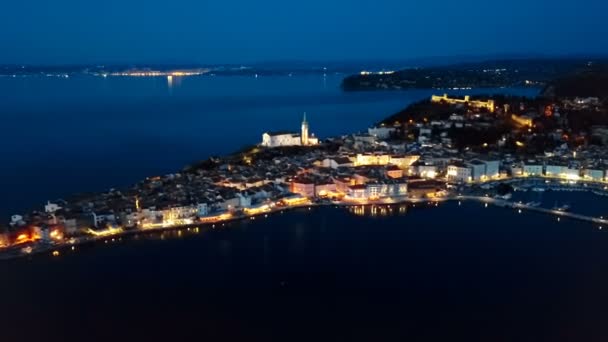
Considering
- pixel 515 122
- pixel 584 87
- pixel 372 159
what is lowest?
pixel 372 159

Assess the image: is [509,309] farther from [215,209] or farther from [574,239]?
[215,209]

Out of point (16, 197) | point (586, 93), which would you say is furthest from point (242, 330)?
point (586, 93)

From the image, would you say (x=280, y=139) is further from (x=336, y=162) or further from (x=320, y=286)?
(x=320, y=286)

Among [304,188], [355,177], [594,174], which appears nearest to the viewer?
[304,188]

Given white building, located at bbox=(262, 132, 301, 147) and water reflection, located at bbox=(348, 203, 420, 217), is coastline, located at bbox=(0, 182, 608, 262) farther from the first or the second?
white building, located at bbox=(262, 132, 301, 147)

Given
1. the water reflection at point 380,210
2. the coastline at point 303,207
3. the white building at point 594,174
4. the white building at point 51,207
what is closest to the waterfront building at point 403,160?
the coastline at point 303,207

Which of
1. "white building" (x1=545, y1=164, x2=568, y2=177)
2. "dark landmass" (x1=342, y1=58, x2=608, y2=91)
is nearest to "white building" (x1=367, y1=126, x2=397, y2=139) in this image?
"white building" (x1=545, y1=164, x2=568, y2=177)

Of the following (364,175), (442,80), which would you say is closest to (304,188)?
(364,175)
